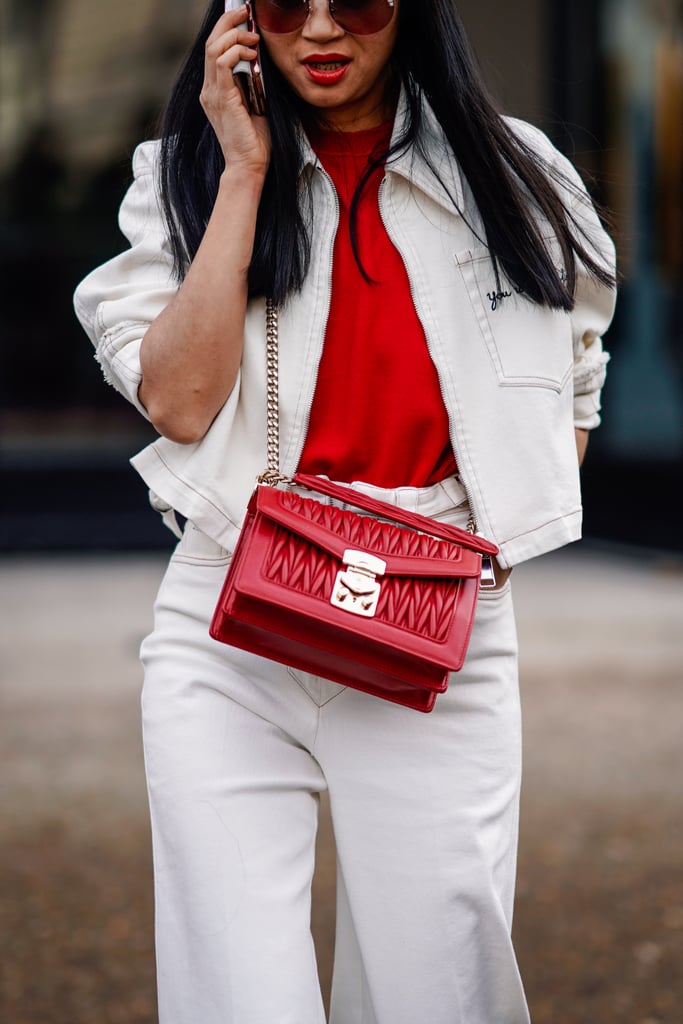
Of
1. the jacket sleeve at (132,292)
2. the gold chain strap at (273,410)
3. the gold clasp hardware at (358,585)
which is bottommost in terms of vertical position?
the gold clasp hardware at (358,585)

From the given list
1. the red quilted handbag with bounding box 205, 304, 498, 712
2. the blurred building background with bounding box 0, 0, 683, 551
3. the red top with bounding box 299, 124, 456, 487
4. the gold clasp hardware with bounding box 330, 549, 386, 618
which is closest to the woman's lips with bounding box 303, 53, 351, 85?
the red top with bounding box 299, 124, 456, 487

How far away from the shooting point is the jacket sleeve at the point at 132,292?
2.13 metres

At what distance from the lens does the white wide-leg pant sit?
2.01 meters

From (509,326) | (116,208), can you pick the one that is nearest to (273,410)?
(509,326)

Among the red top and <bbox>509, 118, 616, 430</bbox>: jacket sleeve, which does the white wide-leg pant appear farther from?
<bbox>509, 118, 616, 430</bbox>: jacket sleeve

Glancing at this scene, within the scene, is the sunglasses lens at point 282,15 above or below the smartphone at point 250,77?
above

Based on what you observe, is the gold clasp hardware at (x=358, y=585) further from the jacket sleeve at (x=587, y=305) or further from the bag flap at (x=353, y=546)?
the jacket sleeve at (x=587, y=305)

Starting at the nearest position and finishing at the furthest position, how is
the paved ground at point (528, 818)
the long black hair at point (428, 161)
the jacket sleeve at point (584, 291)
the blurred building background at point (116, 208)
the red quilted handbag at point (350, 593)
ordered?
the red quilted handbag at point (350, 593) → the long black hair at point (428, 161) → the jacket sleeve at point (584, 291) → the paved ground at point (528, 818) → the blurred building background at point (116, 208)

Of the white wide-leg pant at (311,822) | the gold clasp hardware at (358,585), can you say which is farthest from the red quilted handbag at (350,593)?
the white wide-leg pant at (311,822)

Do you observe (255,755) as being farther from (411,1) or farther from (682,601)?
(682,601)

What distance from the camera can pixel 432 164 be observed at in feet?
7.09

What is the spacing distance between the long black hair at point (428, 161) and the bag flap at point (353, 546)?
0.35m

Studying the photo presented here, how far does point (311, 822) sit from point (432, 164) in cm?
107

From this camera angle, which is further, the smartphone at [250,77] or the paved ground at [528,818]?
the paved ground at [528,818]
